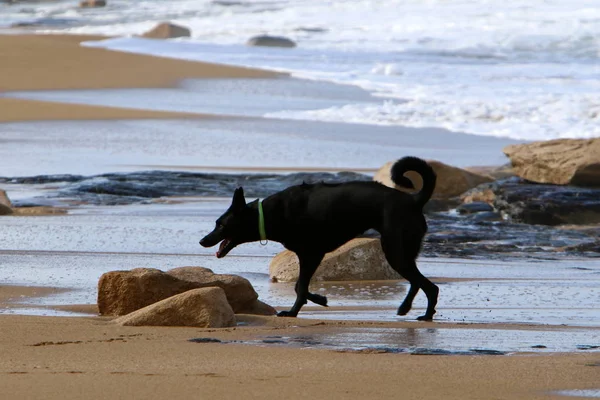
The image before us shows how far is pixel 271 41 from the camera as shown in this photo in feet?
125

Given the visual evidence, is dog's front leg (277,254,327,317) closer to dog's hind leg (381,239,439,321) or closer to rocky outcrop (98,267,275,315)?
rocky outcrop (98,267,275,315)

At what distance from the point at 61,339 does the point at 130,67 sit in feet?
72.8

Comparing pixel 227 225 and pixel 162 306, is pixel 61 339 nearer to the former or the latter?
pixel 162 306

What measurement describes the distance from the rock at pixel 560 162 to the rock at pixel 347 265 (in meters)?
4.50

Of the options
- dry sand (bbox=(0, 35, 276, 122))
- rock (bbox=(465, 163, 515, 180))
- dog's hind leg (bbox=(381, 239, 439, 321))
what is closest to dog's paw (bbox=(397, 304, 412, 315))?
dog's hind leg (bbox=(381, 239, 439, 321))

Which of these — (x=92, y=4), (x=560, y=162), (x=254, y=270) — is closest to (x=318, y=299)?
(x=254, y=270)

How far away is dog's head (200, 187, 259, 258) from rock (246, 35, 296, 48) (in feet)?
101

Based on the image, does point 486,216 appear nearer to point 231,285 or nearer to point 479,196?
point 479,196

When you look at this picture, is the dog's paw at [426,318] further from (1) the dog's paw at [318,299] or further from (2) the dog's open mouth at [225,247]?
(2) the dog's open mouth at [225,247]

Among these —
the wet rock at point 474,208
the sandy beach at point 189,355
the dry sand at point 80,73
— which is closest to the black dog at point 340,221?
the sandy beach at point 189,355

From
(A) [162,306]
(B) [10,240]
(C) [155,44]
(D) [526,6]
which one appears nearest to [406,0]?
(D) [526,6]

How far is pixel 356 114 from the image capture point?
1917 cm

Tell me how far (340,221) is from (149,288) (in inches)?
45.3

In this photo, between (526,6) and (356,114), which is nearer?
(356,114)
